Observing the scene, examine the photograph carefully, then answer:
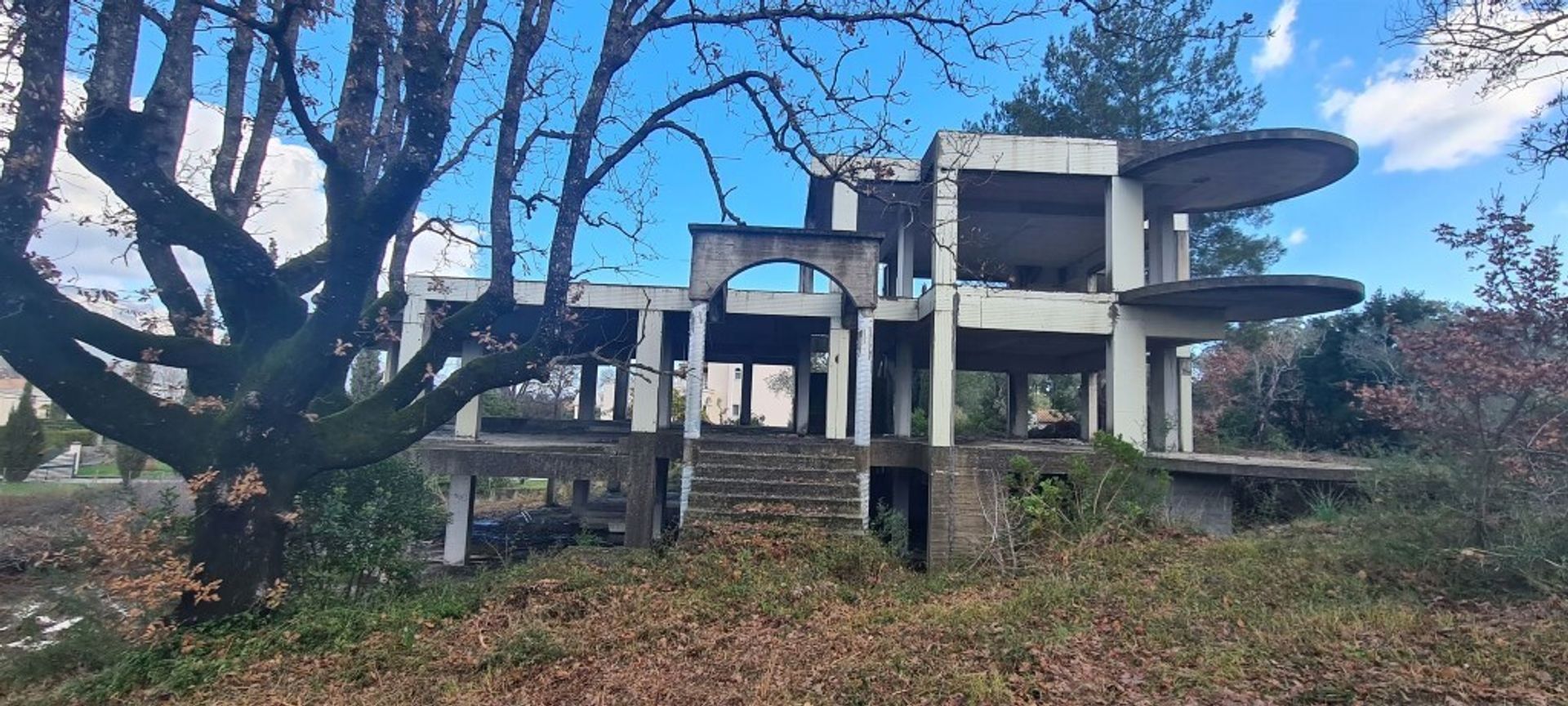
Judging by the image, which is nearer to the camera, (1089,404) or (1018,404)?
(1089,404)

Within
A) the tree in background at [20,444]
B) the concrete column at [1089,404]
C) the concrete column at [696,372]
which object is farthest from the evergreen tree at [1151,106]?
the tree in background at [20,444]

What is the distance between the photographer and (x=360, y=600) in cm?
596

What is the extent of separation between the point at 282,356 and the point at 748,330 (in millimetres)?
10122

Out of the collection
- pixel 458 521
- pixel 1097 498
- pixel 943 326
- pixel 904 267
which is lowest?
pixel 458 521

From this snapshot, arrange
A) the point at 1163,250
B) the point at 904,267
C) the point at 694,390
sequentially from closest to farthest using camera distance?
the point at 694,390 < the point at 1163,250 < the point at 904,267

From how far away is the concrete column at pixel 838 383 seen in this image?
38.3 ft

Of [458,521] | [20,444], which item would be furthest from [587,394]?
[20,444]

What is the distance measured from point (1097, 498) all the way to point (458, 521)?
8855 mm

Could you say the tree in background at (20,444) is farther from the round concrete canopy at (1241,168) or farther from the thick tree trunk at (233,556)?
the round concrete canopy at (1241,168)

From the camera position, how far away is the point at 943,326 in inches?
421

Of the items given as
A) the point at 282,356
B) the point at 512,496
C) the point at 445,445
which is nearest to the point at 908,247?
the point at 445,445

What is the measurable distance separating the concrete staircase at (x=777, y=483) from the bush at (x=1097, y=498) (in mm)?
2110

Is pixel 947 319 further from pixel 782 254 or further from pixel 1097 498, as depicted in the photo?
pixel 1097 498

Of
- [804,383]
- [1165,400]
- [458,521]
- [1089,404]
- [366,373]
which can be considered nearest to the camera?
[458,521]
